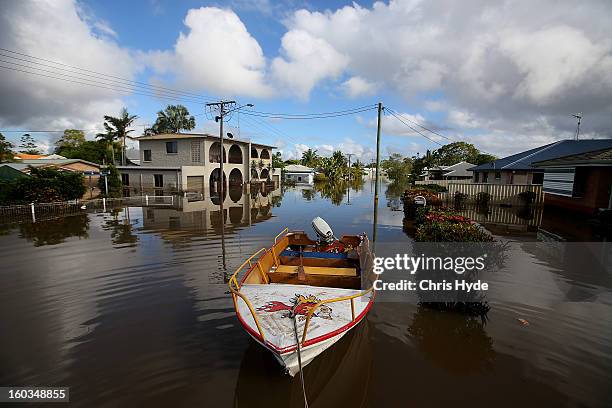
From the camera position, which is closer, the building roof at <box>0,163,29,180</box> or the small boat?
the small boat

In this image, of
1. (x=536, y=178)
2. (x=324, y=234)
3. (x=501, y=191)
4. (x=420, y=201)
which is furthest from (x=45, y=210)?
(x=536, y=178)

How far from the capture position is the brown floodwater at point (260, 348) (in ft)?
15.2

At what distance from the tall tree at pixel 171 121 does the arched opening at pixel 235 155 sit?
24.6 m

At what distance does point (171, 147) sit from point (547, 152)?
140 feet

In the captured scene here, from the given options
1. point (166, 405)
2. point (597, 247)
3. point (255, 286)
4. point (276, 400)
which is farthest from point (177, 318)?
point (597, 247)

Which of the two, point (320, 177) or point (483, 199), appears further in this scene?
point (320, 177)

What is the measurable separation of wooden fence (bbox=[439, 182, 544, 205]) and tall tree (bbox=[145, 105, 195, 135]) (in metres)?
55.0

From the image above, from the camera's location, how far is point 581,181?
19.1 meters

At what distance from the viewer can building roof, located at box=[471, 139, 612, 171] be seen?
88.3ft

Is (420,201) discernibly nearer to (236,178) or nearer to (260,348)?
(260,348)

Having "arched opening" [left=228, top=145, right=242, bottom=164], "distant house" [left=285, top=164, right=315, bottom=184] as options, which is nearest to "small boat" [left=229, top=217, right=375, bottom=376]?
"arched opening" [left=228, top=145, right=242, bottom=164]

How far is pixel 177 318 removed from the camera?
22.4 feet

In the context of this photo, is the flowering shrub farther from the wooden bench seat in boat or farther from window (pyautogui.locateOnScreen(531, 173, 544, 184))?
window (pyautogui.locateOnScreen(531, 173, 544, 184))

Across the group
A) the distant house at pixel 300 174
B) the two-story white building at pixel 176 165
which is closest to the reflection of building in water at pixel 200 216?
the two-story white building at pixel 176 165
